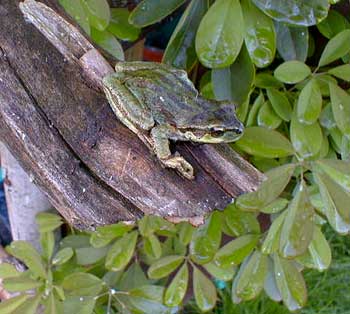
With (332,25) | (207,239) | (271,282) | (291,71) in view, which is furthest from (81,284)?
(332,25)

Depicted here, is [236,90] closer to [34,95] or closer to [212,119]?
[212,119]

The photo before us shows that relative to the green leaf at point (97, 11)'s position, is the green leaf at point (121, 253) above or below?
below

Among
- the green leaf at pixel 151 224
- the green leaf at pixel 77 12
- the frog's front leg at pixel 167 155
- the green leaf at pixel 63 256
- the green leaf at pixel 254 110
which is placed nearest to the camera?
the frog's front leg at pixel 167 155

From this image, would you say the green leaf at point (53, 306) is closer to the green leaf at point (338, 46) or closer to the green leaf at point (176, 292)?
the green leaf at point (176, 292)

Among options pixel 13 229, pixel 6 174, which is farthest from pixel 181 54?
pixel 13 229

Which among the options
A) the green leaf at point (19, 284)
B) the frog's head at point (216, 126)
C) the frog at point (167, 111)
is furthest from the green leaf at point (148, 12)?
the green leaf at point (19, 284)

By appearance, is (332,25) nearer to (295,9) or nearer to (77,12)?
(295,9)

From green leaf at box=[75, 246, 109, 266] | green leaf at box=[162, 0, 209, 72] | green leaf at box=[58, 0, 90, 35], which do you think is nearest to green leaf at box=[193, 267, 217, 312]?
green leaf at box=[75, 246, 109, 266]
